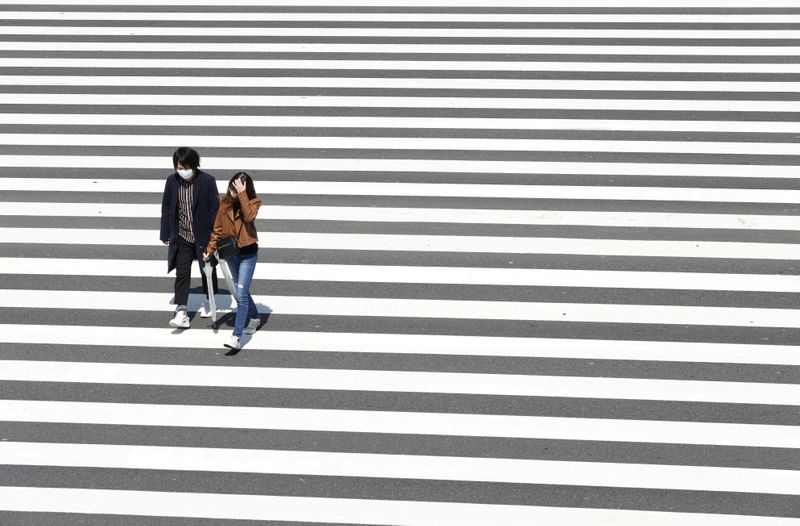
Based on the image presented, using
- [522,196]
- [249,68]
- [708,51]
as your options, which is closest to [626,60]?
[708,51]

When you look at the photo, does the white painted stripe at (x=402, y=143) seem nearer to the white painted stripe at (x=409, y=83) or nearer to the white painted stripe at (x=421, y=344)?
the white painted stripe at (x=409, y=83)

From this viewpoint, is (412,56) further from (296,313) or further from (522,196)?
(296,313)

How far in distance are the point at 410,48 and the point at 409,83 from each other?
95 cm

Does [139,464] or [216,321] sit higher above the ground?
[216,321]

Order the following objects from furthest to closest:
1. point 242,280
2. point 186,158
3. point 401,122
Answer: point 401,122
point 186,158
point 242,280

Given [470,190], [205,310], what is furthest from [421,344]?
[470,190]

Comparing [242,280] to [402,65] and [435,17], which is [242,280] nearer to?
[402,65]

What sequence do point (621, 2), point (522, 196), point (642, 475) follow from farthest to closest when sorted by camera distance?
1. point (621, 2)
2. point (522, 196)
3. point (642, 475)

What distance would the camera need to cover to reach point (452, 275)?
9.41 m

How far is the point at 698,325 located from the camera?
8.65 m

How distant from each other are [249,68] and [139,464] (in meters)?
7.14

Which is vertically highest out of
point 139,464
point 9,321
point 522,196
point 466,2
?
point 466,2

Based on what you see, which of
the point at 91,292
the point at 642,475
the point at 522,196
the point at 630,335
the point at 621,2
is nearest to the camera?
the point at 642,475

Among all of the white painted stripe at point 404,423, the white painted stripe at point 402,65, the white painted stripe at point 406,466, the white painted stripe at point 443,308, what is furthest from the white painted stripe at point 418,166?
the white painted stripe at point 406,466
